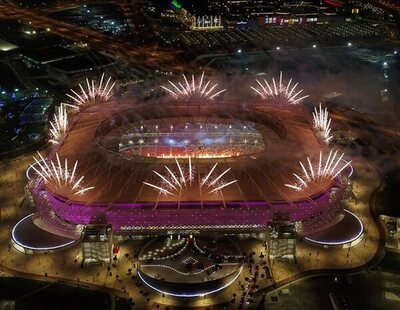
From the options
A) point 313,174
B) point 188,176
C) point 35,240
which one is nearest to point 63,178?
point 35,240

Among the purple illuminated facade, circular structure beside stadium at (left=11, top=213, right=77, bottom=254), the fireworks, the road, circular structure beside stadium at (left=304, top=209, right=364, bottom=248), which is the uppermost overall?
the fireworks

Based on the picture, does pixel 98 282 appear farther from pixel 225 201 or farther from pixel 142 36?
pixel 142 36

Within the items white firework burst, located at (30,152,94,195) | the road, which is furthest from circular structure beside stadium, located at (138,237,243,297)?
the road

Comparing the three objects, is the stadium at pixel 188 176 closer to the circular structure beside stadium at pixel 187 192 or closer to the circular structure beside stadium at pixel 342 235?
the circular structure beside stadium at pixel 187 192

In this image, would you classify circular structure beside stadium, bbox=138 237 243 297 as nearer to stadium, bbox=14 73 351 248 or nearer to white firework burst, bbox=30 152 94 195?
stadium, bbox=14 73 351 248

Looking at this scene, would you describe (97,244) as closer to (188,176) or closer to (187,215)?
(187,215)

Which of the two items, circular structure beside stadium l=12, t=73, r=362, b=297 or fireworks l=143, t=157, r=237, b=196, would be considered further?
fireworks l=143, t=157, r=237, b=196

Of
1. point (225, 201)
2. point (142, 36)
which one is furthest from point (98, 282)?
point (142, 36)
